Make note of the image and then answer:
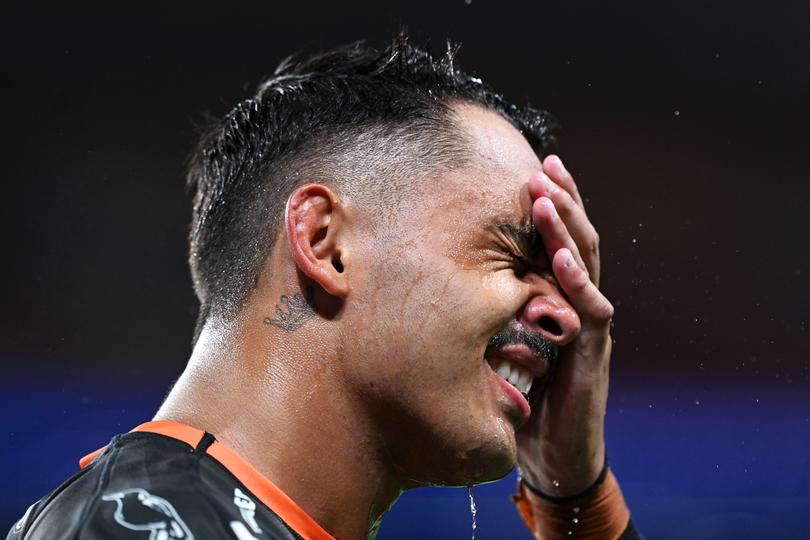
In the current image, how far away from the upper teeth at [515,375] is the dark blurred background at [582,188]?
8.57 feet

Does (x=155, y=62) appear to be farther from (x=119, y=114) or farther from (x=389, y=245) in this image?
(x=389, y=245)

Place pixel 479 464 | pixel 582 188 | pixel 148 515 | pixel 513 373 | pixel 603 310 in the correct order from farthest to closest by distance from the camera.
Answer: pixel 582 188 < pixel 603 310 < pixel 513 373 < pixel 479 464 < pixel 148 515

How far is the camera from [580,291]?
2.05 m

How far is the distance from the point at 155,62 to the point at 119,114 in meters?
0.36

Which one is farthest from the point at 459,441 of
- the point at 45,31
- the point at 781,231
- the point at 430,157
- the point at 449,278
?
the point at 45,31

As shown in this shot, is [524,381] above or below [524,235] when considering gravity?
below

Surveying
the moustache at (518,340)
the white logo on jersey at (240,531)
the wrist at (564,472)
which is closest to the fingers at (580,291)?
the moustache at (518,340)

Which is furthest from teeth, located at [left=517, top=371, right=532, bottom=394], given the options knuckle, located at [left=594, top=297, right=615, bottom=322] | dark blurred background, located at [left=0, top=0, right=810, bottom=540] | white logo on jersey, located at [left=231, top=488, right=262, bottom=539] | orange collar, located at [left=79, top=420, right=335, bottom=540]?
dark blurred background, located at [left=0, top=0, right=810, bottom=540]

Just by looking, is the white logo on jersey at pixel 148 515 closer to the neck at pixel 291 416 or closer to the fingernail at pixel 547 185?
the neck at pixel 291 416

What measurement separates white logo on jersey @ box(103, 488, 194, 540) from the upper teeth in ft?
2.42

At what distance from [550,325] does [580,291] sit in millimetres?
99

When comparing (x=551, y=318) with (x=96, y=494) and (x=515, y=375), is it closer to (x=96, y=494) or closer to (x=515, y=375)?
(x=515, y=375)

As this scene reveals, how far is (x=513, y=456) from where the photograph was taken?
1907 millimetres

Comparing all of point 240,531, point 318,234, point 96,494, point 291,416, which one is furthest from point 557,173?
point 96,494
